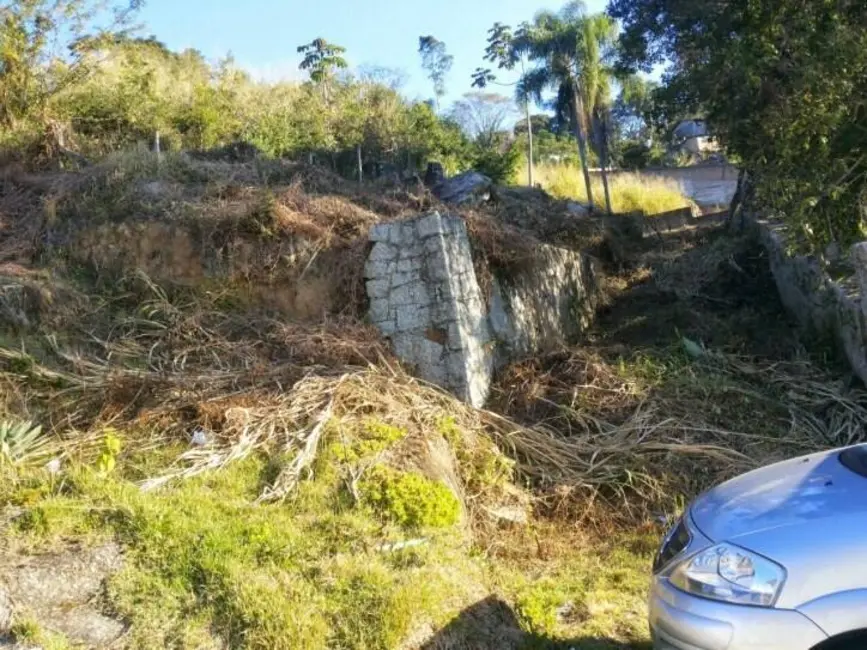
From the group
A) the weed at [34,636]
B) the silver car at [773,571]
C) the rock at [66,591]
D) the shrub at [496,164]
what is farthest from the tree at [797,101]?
the shrub at [496,164]

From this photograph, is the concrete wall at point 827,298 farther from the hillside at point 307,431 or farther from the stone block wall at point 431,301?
the stone block wall at point 431,301

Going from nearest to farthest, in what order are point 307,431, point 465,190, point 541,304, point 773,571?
point 773,571 → point 307,431 → point 541,304 → point 465,190

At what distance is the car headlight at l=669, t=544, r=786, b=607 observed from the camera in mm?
2936

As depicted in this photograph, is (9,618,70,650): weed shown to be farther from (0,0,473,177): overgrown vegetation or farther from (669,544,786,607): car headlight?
(0,0,473,177): overgrown vegetation

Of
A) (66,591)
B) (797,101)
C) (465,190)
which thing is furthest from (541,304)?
(66,591)

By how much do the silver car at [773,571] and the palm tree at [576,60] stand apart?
19614 mm

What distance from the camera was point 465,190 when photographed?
12852 mm

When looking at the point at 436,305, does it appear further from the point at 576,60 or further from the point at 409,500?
the point at 576,60

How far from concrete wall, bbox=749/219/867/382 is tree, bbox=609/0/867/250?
600 mm

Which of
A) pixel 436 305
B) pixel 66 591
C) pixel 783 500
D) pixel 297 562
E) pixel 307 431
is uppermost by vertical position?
pixel 436 305

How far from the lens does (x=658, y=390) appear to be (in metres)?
7.84

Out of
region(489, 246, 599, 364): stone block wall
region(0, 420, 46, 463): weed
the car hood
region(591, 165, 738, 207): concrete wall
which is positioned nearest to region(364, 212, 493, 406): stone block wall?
region(489, 246, 599, 364): stone block wall

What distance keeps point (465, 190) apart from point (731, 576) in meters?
10.3

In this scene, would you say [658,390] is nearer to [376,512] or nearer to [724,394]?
[724,394]
